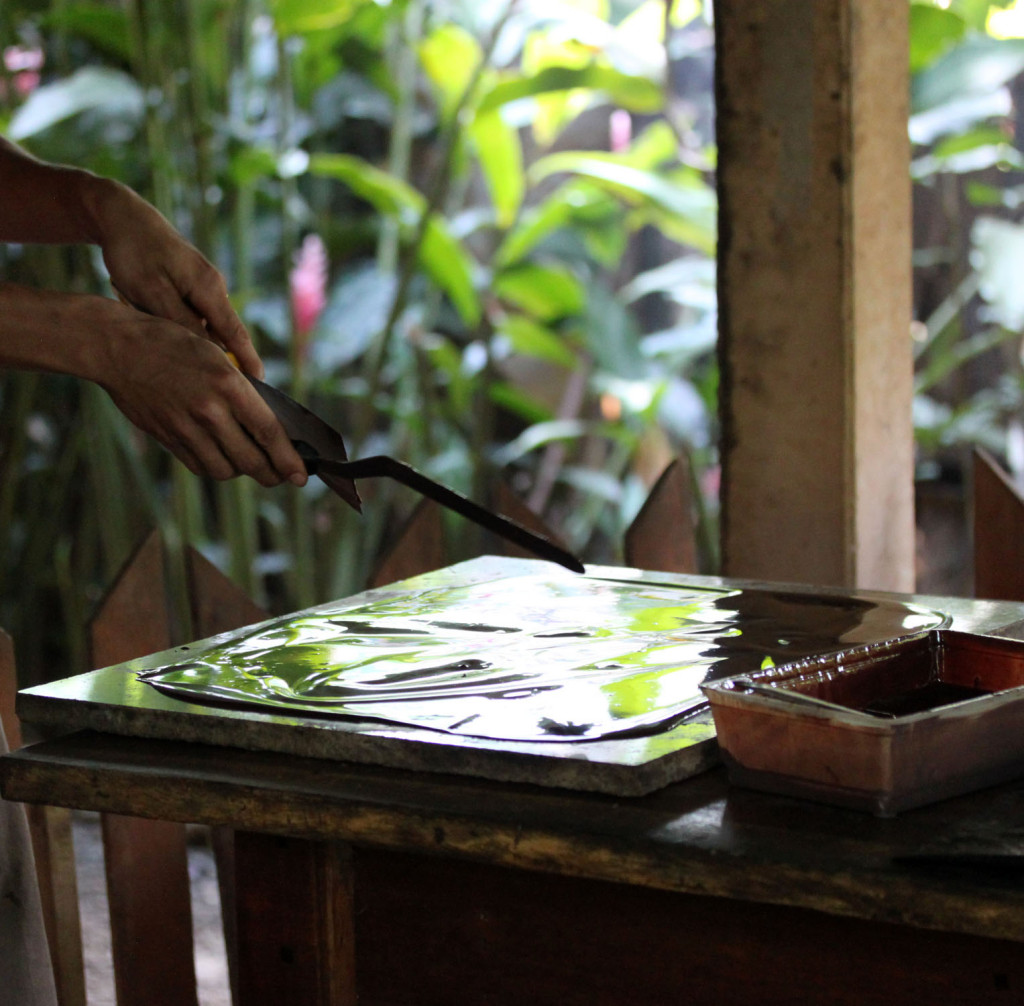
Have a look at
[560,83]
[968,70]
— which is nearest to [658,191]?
[560,83]

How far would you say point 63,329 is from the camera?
1.09 meters

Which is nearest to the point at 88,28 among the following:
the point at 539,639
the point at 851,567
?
the point at 851,567

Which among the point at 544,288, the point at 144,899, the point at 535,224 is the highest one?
the point at 535,224

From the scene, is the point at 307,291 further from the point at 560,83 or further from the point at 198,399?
the point at 198,399

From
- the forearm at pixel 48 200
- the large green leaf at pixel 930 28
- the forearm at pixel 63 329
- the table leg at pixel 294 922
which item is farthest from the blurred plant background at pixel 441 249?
the table leg at pixel 294 922

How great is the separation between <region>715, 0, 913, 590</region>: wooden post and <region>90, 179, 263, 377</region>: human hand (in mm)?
663

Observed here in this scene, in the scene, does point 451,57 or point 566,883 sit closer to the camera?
point 566,883

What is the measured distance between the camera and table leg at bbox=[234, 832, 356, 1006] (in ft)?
3.10

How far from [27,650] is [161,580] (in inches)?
63.7

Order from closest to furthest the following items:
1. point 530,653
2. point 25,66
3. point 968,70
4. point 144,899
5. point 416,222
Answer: point 530,653 < point 144,899 < point 968,70 < point 416,222 < point 25,66

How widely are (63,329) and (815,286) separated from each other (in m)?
0.89

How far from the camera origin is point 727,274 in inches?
67.9

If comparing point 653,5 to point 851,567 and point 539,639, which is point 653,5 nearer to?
point 851,567

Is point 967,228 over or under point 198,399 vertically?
over
